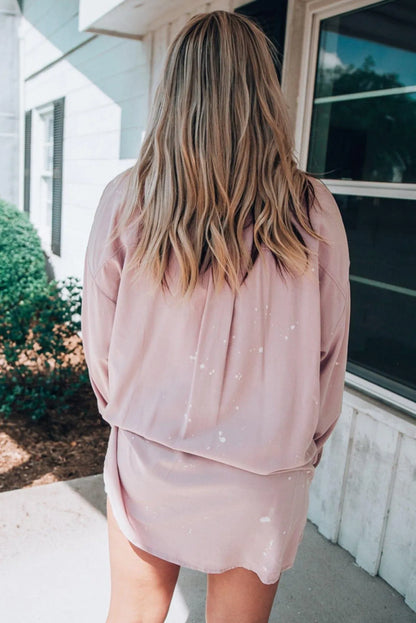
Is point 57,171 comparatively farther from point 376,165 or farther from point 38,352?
point 376,165

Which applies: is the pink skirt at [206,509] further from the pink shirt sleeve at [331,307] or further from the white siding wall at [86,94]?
the white siding wall at [86,94]

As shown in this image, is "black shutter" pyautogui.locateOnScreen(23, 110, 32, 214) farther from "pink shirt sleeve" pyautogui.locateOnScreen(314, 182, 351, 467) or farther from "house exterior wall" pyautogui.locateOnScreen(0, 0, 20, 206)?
"pink shirt sleeve" pyautogui.locateOnScreen(314, 182, 351, 467)

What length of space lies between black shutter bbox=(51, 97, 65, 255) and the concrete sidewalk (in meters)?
5.37

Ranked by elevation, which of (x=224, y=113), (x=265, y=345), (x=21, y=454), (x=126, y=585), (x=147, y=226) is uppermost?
(x=224, y=113)

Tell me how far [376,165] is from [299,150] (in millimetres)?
589

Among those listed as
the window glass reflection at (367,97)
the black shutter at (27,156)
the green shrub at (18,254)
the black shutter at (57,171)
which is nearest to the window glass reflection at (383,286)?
the window glass reflection at (367,97)

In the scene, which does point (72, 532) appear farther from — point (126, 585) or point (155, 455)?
point (155, 455)

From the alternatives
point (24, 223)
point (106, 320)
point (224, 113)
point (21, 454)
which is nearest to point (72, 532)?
point (21, 454)

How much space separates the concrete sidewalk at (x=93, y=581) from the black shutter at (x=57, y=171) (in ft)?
17.6

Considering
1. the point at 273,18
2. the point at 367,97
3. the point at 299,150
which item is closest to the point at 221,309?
the point at 367,97

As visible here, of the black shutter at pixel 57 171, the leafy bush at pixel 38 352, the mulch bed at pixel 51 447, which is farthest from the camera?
the black shutter at pixel 57 171

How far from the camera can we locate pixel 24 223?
838 centimetres

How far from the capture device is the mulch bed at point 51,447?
374cm

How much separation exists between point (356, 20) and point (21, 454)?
10.6ft
